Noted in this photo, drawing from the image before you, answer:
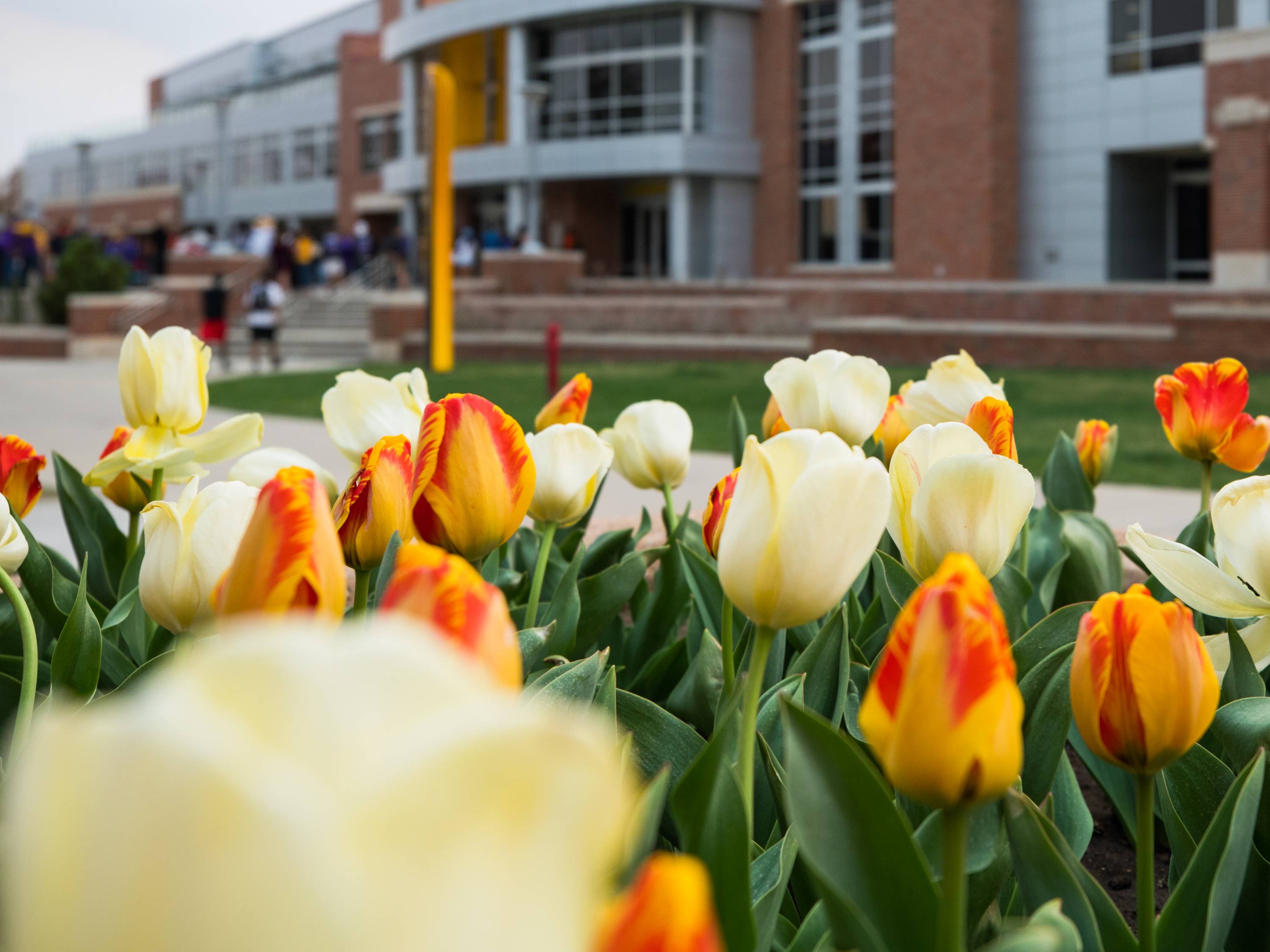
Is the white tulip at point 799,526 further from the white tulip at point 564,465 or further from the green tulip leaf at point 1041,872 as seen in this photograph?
the white tulip at point 564,465

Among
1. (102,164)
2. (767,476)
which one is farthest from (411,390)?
(102,164)

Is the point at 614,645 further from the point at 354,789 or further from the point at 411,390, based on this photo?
the point at 354,789

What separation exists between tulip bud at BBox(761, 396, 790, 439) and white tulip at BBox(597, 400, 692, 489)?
134mm

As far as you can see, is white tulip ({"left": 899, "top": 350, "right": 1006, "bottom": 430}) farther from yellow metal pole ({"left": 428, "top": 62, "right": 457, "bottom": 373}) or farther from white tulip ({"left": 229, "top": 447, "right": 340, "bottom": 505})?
yellow metal pole ({"left": 428, "top": 62, "right": 457, "bottom": 373})

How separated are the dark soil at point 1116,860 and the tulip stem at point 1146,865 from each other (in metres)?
0.62

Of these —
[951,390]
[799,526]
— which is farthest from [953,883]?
[951,390]

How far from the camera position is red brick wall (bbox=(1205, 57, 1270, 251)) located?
20844 mm

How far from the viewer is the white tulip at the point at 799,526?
84 centimetres

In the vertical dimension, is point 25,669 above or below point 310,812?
below

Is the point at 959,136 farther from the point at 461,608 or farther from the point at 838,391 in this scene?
the point at 461,608

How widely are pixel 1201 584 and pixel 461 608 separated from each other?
0.92 m

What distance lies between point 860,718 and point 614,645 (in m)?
1.34

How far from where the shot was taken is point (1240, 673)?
141 cm

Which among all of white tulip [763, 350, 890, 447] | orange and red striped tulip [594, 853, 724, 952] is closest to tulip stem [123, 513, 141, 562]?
white tulip [763, 350, 890, 447]
